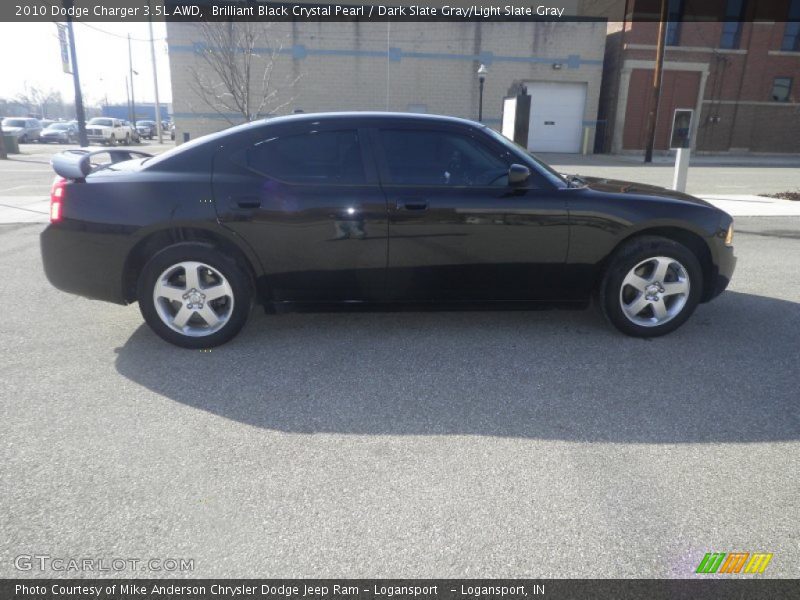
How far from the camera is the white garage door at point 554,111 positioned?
3244 cm

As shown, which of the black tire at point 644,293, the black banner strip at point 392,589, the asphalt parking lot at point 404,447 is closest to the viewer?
the black banner strip at point 392,589

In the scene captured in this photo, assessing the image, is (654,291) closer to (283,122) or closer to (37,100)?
(283,122)

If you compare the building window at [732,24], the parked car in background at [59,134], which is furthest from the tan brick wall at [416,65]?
the parked car in background at [59,134]

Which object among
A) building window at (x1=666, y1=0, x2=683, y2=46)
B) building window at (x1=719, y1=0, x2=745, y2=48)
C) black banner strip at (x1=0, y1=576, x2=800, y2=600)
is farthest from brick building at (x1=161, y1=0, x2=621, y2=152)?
black banner strip at (x1=0, y1=576, x2=800, y2=600)

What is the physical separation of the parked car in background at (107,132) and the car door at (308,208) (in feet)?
120

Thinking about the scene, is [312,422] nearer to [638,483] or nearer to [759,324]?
[638,483]

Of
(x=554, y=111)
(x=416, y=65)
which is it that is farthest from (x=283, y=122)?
(x=554, y=111)

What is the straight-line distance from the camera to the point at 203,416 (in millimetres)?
3105

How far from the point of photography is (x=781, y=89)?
33094mm

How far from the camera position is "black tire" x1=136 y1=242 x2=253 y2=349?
385 centimetres

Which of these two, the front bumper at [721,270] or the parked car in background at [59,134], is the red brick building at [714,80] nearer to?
the front bumper at [721,270]

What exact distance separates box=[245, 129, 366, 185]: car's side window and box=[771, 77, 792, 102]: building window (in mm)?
38109

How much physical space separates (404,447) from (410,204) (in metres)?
1.76

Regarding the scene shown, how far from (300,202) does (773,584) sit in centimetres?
319
